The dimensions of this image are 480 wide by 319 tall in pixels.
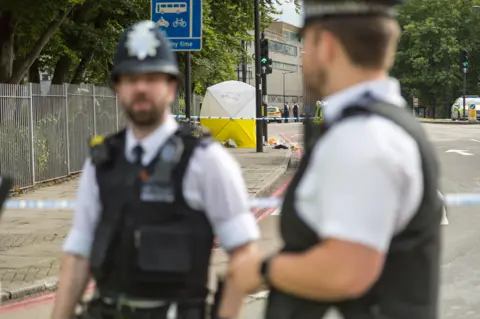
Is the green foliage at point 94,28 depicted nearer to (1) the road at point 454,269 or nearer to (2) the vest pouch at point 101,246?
(1) the road at point 454,269

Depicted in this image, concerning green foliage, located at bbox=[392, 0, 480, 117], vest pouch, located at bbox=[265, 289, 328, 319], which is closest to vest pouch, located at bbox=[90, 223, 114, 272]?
vest pouch, located at bbox=[265, 289, 328, 319]

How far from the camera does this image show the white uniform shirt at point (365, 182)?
164cm

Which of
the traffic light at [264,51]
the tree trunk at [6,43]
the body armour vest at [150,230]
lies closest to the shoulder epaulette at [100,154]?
the body armour vest at [150,230]

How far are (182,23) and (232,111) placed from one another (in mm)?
12766

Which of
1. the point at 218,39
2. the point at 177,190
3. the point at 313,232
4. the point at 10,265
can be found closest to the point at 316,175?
the point at 313,232

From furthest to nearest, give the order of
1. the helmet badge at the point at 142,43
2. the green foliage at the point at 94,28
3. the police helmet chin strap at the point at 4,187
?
the green foliage at the point at 94,28
the police helmet chin strap at the point at 4,187
the helmet badge at the point at 142,43

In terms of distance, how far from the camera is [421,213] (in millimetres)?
1796

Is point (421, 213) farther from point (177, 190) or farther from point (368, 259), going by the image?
point (177, 190)

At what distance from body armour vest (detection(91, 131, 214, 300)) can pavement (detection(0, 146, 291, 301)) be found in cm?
412

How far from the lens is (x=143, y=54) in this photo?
2396 millimetres

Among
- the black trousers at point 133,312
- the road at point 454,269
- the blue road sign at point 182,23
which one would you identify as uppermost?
the blue road sign at point 182,23

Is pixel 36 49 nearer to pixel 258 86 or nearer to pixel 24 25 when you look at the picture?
pixel 24 25

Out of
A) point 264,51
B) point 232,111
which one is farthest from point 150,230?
point 264,51

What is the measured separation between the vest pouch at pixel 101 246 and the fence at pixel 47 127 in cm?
1109
